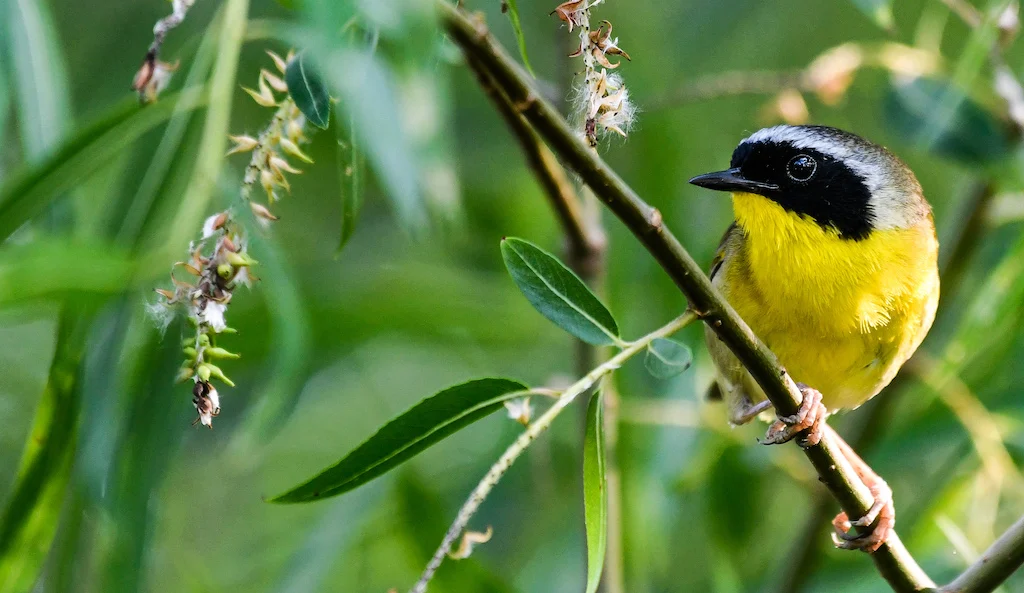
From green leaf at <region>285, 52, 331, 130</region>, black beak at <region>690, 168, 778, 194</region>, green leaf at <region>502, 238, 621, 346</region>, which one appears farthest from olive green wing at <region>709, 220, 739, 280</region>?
green leaf at <region>285, 52, 331, 130</region>

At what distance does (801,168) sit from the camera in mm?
3066

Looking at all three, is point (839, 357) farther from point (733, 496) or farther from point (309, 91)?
point (309, 91)

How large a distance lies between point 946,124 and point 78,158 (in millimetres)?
2669

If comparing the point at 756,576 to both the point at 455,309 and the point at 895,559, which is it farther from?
the point at 895,559

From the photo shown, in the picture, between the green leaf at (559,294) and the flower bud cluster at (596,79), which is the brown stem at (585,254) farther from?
the flower bud cluster at (596,79)

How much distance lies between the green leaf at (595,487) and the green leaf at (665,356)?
139 millimetres

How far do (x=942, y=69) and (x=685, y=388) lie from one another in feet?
4.75

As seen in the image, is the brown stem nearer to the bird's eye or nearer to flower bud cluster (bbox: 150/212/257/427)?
the bird's eye

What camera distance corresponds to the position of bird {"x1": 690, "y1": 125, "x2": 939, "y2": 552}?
2902 mm

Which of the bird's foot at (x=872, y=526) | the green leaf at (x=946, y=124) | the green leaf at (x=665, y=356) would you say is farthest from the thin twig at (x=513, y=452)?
the green leaf at (x=946, y=124)

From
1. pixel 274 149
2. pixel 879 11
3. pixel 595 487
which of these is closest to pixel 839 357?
pixel 879 11

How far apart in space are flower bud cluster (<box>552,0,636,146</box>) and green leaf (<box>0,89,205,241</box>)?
0.94 m

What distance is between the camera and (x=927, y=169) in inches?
226

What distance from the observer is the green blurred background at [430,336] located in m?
2.27
